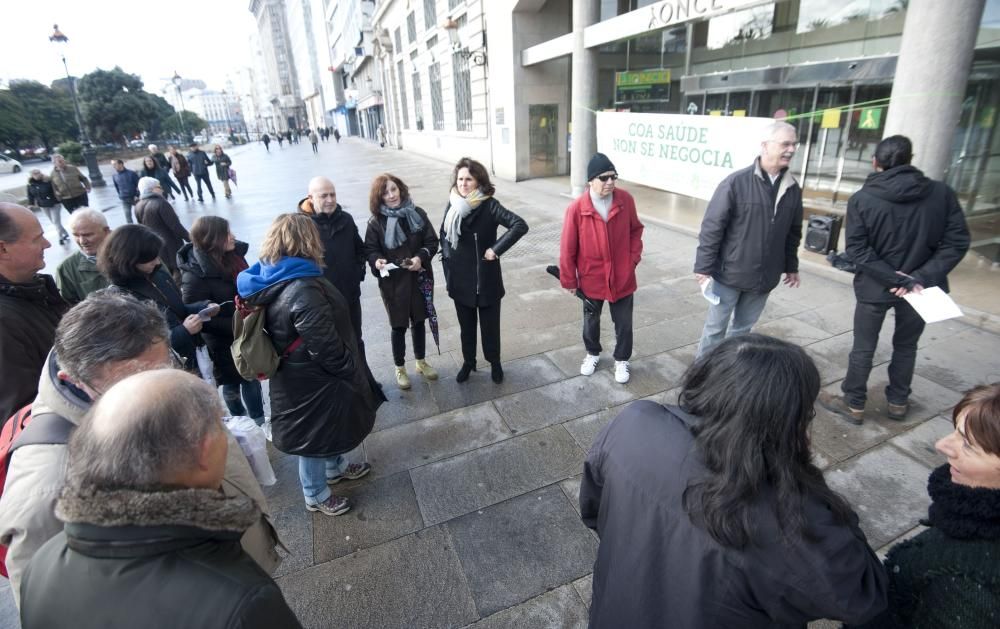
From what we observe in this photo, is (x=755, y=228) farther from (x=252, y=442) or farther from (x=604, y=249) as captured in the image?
(x=252, y=442)

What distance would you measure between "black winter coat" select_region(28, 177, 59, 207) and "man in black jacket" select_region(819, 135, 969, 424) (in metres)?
13.7

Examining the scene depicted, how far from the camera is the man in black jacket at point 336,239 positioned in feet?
12.0

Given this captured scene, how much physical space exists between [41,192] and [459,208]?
11.3 metres

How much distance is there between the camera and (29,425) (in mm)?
1459

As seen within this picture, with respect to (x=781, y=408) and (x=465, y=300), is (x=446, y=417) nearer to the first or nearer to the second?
(x=465, y=300)

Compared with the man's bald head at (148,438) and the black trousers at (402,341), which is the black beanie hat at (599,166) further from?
the man's bald head at (148,438)

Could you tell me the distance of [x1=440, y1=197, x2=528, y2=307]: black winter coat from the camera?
3.77 m

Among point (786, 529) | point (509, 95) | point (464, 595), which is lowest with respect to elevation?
point (464, 595)

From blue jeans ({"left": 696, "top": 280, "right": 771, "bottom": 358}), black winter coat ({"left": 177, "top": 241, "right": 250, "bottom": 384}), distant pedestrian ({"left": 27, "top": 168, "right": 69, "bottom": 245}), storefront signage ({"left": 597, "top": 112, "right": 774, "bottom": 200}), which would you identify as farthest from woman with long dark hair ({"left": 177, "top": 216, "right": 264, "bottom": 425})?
distant pedestrian ({"left": 27, "top": 168, "right": 69, "bottom": 245})

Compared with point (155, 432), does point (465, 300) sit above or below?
below

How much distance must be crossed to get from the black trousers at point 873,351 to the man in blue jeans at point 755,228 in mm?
574

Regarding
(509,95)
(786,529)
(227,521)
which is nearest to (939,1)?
(786,529)

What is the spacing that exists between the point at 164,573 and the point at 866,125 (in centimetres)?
1153

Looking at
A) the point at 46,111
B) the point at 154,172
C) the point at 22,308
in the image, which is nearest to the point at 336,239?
the point at 22,308
